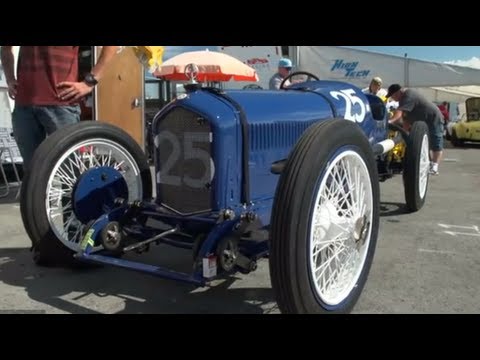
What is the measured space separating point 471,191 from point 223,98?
545 cm

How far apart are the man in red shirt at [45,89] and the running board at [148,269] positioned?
4.11ft

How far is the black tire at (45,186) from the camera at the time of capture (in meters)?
3.41

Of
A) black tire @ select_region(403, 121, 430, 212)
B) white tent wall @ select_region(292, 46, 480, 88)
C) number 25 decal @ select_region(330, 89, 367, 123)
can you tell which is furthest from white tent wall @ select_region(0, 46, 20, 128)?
white tent wall @ select_region(292, 46, 480, 88)

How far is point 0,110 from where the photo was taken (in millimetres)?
7340

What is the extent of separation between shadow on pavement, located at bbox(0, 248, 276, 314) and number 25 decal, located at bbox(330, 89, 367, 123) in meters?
1.60

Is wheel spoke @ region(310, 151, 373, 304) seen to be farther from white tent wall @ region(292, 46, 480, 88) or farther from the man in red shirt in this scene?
white tent wall @ region(292, 46, 480, 88)

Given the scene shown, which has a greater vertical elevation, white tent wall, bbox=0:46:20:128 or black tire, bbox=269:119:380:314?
white tent wall, bbox=0:46:20:128

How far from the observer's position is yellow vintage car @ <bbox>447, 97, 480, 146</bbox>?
17.6m

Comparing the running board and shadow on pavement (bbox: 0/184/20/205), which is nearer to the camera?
the running board

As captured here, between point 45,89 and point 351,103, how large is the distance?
2.34m

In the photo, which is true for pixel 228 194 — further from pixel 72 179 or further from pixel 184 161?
pixel 72 179

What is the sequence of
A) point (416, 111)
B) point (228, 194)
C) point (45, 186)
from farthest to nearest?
point (416, 111)
point (45, 186)
point (228, 194)

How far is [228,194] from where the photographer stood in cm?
317

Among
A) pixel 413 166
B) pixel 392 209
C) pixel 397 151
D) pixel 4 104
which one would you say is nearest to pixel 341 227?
pixel 413 166
